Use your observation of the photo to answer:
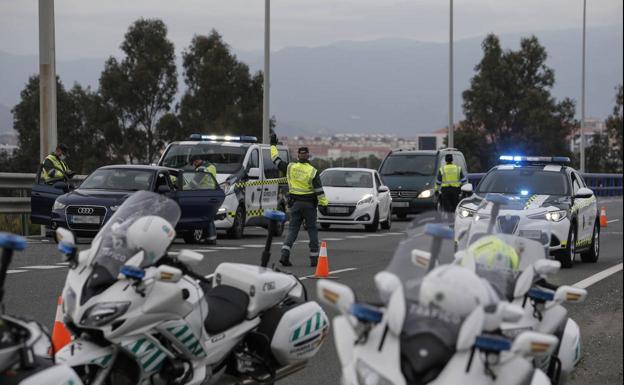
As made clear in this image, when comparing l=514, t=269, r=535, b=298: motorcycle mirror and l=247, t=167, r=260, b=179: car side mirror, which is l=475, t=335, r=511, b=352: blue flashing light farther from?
l=247, t=167, r=260, b=179: car side mirror

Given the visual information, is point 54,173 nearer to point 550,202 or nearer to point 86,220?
point 86,220

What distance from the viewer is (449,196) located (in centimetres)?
3006

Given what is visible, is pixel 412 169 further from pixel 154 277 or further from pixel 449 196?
Answer: pixel 154 277

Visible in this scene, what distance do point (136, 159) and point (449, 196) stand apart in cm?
4408

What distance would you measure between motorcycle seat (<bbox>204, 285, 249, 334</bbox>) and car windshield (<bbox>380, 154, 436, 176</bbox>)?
2795 centimetres

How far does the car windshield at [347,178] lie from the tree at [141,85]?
126 ft

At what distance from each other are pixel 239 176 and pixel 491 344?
68.1 ft

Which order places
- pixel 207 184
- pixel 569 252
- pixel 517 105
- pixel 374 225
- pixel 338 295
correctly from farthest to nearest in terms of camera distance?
pixel 517 105 < pixel 374 225 < pixel 207 184 < pixel 569 252 < pixel 338 295

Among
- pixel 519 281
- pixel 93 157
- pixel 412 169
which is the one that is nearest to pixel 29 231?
pixel 412 169

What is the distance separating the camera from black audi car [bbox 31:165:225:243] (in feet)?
70.0

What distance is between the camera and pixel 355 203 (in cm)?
2922

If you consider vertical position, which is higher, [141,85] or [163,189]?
[141,85]

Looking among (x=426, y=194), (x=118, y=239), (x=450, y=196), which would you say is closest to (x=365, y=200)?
(x=450, y=196)

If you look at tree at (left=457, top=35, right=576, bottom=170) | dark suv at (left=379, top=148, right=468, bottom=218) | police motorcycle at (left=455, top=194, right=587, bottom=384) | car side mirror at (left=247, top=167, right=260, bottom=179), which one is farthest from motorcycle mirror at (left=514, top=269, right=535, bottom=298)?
tree at (left=457, top=35, right=576, bottom=170)
